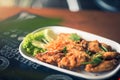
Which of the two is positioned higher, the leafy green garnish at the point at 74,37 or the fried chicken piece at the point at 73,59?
the leafy green garnish at the point at 74,37

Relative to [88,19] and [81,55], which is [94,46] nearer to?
[81,55]

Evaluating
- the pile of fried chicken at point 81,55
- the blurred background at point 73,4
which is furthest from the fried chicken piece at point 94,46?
the blurred background at point 73,4

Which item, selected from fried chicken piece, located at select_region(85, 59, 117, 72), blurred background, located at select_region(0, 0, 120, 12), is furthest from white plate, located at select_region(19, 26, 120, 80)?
blurred background, located at select_region(0, 0, 120, 12)

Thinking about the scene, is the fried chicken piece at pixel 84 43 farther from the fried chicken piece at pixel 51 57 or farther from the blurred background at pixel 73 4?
the blurred background at pixel 73 4

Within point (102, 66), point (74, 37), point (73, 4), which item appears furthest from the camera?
point (73, 4)

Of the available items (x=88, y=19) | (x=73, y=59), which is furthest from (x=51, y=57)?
(x=88, y=19)

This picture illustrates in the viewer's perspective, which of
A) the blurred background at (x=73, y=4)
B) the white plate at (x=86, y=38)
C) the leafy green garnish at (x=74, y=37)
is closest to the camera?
the white plate at (x=86, y=38)

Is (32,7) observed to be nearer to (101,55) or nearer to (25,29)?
(25,29)

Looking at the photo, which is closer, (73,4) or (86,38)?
(86,38)
